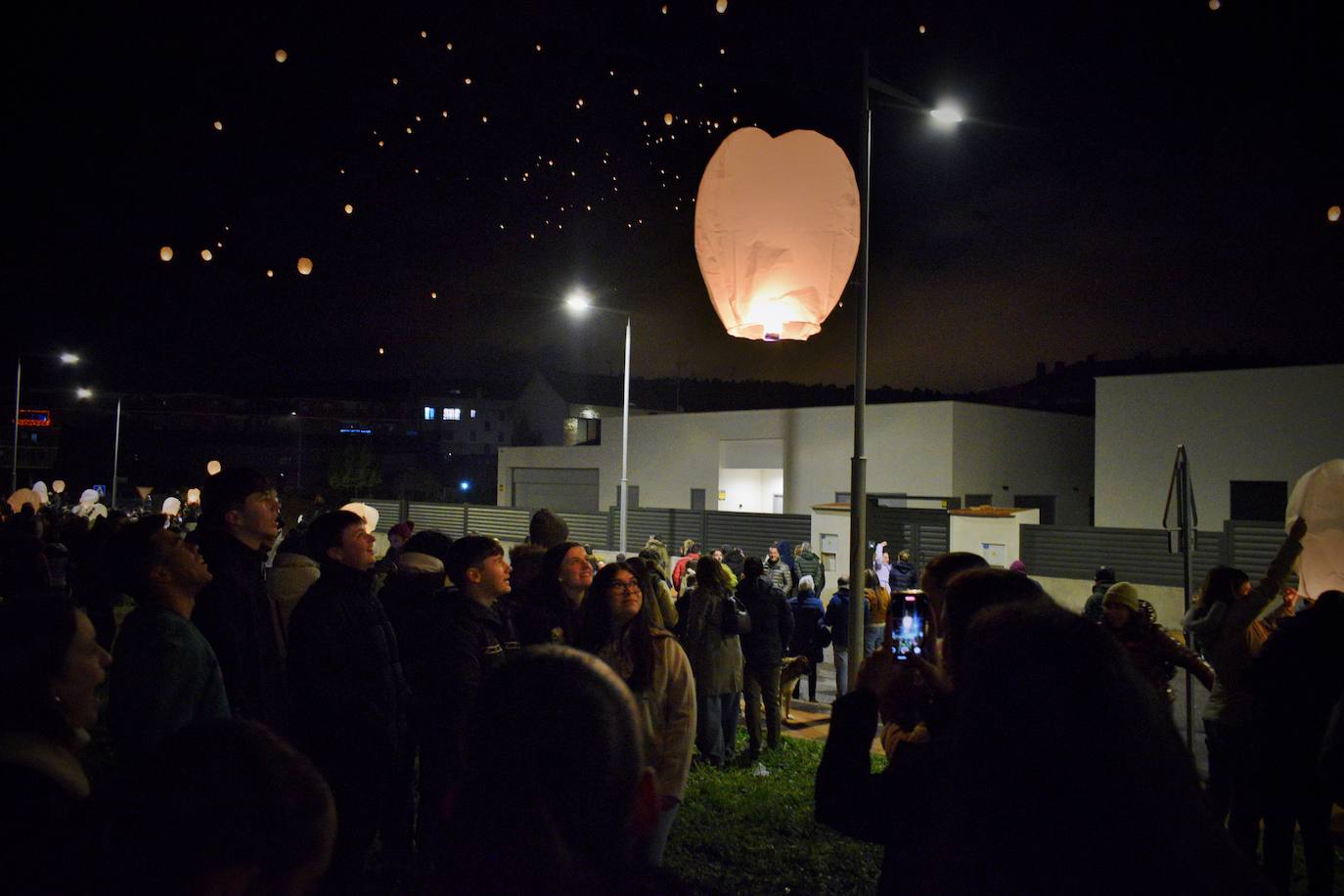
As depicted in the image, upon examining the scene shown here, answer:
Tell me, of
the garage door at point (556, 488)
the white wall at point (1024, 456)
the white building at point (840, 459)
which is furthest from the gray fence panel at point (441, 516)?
the white wall at point (1024, 456)

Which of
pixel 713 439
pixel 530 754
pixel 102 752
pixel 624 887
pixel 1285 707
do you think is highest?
pixel 713 439

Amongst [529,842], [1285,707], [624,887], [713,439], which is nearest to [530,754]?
[529,842]

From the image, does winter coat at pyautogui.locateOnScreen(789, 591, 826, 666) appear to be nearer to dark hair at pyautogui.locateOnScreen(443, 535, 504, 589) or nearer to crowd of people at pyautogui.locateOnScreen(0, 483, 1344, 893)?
crowd of people at pyautogui.locateOnScreen(0, 483, 1344, 893)

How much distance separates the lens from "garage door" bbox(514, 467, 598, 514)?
35.8 m

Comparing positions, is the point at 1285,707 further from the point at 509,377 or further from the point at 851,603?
the point at 509,377

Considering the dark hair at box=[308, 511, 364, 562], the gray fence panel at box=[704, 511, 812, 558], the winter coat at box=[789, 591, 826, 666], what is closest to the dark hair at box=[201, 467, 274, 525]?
the dark hair at box=[308, 511, 364, 562]

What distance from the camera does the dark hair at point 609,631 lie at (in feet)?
13.5

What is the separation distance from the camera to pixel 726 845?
5828 millimetres

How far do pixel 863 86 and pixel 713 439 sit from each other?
23.7 meters

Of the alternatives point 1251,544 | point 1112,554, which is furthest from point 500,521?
point 1251,544

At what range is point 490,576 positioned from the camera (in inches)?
183

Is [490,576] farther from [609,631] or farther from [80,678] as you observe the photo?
[80,678]

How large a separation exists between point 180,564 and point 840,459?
24.8 m

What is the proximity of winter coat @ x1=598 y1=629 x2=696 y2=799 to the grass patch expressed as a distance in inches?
46.2
